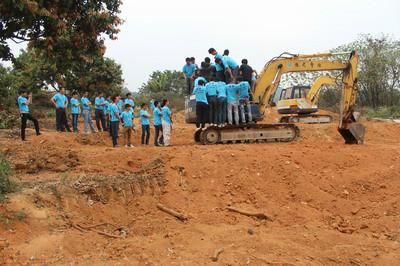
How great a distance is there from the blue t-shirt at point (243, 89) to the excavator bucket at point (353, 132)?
2920mm

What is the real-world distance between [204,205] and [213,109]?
4.53 metres

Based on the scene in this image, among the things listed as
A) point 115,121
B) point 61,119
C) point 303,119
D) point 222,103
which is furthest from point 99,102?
point 303,119

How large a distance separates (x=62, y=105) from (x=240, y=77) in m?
6.35

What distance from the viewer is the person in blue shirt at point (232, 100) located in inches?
501

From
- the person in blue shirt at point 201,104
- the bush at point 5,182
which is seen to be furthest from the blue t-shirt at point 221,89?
the bush at point 5,182

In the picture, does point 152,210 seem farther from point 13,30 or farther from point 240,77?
point 240,77

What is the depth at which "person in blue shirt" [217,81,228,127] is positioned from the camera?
12.7m

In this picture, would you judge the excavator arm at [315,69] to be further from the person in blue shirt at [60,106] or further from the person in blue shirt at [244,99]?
the person in blue shirt at [60,106]

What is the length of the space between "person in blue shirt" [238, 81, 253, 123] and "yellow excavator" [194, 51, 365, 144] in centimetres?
27

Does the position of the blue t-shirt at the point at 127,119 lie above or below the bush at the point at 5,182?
above

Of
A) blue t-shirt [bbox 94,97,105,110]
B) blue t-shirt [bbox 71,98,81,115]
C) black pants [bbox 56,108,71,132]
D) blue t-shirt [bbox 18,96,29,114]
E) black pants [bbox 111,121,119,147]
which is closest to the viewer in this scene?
blue t-shirt [bbox 18,96,29,114]

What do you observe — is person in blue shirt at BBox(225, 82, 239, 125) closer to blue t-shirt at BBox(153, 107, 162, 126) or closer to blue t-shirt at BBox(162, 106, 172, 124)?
blue t-shirt at BBox(162, 106, 172, 124)

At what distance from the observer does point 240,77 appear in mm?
13164

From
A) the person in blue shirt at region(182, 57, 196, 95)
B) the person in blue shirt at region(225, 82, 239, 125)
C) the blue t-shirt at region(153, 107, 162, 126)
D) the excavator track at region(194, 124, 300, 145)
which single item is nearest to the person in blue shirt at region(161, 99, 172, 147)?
the blue t-shirt at region(153, 107, 162, 126)
